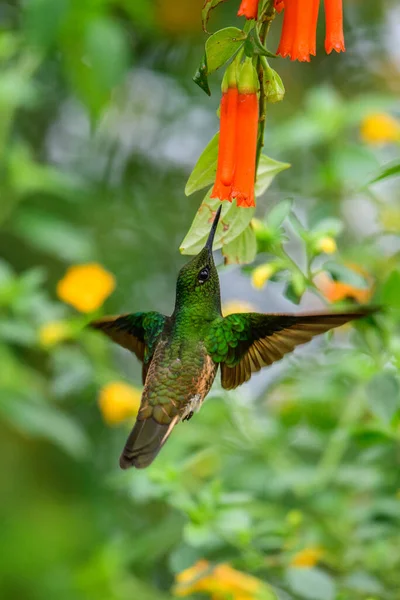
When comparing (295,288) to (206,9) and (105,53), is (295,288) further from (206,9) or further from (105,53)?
(105,53)

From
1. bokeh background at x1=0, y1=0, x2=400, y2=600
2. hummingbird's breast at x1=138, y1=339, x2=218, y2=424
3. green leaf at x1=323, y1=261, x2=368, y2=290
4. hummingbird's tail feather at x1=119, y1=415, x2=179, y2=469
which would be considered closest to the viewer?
hummingbird's tail feather at x1=119, y1=415, x2=179, y2=469

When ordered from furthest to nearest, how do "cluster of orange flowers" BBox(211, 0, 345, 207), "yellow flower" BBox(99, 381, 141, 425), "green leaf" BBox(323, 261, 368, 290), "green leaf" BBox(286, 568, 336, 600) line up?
"yellow flower" BBox(99, 381, 141, 425)
"green leaf" BBox(286, 568, 336, 600)
"green leaf" BBox(323, 261, 368, 290)
"cluster of orange flowers" BBox(211, 0, 345, 207)

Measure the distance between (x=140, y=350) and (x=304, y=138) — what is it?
3.55 feet

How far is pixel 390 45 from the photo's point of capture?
3.25m

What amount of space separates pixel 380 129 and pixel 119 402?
858 mm

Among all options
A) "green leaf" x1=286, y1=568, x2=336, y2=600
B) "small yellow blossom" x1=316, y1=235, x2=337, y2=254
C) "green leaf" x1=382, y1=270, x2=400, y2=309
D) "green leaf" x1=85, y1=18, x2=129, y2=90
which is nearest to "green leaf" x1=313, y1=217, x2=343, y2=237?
"small yellow blossom" x1=316, y1=235, x2=337, y2=254

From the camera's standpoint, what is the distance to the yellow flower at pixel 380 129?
2.03 m

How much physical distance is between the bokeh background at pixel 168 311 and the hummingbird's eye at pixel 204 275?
0.33ft

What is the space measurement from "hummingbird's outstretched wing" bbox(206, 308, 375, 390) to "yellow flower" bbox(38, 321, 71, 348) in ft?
2.91

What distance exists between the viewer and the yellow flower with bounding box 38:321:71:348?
1.90 metres

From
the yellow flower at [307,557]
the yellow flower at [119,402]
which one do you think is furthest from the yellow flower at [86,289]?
the yellow flower at [307,557]

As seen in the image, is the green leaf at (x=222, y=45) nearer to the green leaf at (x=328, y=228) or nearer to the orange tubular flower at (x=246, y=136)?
the orange tubular flower at (x=246, y=136)

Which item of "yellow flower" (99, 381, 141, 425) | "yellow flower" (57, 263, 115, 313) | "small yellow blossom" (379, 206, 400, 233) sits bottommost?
"yellow flower" (99, 381, 141, 425)

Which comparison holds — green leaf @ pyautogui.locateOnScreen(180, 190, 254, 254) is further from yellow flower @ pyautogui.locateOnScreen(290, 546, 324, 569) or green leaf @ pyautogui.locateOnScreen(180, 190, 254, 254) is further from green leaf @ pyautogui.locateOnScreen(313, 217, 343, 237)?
yellow flower @ pyautogui.locateOnScreen(290, 546, 324, 569)
